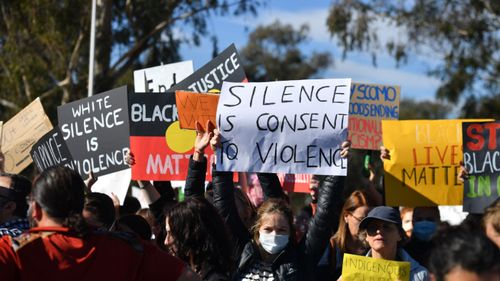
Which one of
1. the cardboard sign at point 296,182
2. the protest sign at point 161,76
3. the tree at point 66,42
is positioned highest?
the tree at point 66,42

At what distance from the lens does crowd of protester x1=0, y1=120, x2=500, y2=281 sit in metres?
3.02

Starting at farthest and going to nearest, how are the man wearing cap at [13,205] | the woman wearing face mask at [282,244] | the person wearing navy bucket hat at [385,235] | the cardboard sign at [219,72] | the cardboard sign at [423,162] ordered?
the cardboard sign at [219,72] → the cardboard sign at [423,162] → the person wearing navy bucket hat at [385,235] → the woman wearing face mask at [282,244] → the man wearing cap at [13,205]

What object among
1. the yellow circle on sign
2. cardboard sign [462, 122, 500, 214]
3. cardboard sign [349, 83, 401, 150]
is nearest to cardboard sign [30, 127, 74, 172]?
the yellow circle on sign

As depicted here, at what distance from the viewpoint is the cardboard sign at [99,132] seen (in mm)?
6598

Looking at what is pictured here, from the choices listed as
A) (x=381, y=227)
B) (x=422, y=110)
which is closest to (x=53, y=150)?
(x=381, y=227)

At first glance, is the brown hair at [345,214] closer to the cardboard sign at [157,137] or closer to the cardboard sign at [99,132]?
the cardboard sign at [157,137]

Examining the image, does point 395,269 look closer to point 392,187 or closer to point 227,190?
point 227,190

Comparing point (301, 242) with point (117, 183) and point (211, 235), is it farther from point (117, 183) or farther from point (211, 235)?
point (117, 183)

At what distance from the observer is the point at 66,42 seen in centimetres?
1966

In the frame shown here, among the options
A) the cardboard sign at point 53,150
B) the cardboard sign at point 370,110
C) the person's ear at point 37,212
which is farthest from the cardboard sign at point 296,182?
the person's ear at point 37,212

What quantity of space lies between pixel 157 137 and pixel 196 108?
1117 millimetres

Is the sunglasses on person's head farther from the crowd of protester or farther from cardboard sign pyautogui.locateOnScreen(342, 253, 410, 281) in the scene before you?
cardboard sign pyautogui.locateOnScreen(342, 253, 410, 281)

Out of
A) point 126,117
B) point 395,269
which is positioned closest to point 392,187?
point 395,269

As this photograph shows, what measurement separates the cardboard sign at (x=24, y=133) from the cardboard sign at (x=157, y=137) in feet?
2.41
